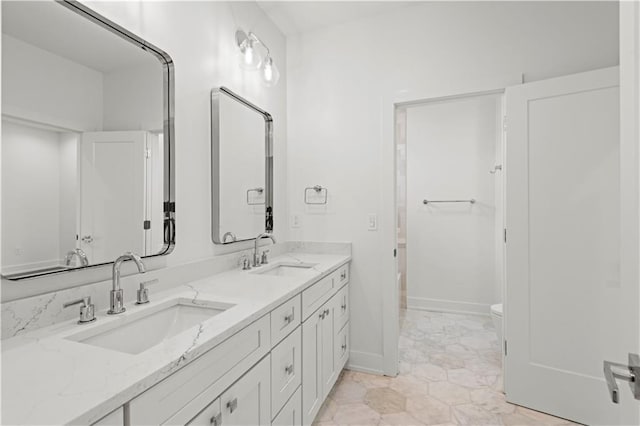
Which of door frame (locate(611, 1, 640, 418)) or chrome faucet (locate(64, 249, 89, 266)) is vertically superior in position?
door frame (locate(611, 1, 640, 418))

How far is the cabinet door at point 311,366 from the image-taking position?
5.32 ft

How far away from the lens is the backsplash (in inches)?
38.2

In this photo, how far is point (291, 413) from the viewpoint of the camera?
1.48 metres

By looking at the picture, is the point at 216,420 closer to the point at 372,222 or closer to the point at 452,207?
the point at 372,222

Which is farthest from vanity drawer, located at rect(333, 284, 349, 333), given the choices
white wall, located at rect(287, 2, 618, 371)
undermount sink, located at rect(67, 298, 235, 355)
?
undermount sink, located at rect(67, 298, 235, 355)

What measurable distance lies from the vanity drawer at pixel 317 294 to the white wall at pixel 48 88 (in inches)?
45.6

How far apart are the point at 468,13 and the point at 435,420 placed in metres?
2.57

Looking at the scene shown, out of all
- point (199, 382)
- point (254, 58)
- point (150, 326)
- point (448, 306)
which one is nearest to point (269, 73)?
point (254, 58)

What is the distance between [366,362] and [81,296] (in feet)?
6.33

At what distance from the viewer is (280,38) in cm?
263

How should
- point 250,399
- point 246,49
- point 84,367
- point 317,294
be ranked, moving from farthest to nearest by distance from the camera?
point 246,49, point 317,294, point 250,399, point 84,367

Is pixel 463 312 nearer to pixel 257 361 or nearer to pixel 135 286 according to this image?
pixel 257 361

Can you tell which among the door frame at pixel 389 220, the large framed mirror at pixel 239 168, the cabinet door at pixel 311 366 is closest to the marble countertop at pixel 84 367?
the cabinet door at pixel 311 366

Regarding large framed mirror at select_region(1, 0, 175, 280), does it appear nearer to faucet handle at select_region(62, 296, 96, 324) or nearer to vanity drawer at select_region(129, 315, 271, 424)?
faucet handle at select_region(62, 296, 96, 324)
